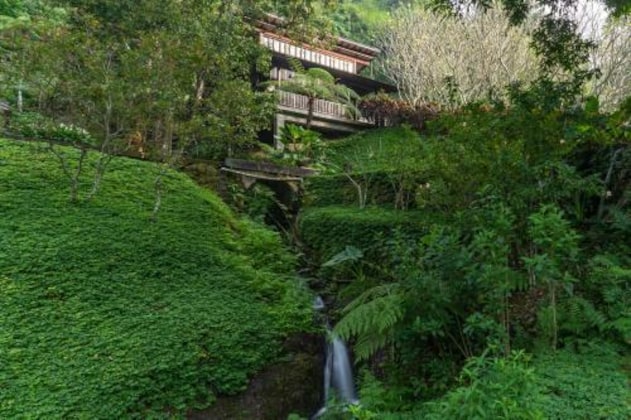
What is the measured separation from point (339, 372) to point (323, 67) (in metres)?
14.0

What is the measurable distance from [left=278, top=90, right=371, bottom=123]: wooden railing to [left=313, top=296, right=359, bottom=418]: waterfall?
9668 millimetres

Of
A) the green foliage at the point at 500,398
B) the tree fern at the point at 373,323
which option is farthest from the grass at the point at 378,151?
the green foliage at the point at 500,398

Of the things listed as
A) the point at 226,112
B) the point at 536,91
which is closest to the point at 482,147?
the point at 536,91

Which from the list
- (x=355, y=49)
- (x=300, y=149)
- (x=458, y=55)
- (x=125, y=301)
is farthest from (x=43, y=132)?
(x=458, y=55)

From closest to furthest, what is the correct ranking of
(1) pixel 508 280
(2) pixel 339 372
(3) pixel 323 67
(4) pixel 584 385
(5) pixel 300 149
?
(4) pixel 584 385, (1) pixel 508 280, (2) pixel 339 372, (5) pixel 300 149, (3) pixel 323 67

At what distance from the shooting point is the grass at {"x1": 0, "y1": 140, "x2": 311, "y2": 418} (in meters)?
3.81

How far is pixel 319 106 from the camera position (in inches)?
615

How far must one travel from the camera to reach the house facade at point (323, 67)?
14.3m

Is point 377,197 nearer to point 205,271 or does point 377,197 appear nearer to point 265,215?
point 265,215

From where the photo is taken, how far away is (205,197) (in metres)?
7.58

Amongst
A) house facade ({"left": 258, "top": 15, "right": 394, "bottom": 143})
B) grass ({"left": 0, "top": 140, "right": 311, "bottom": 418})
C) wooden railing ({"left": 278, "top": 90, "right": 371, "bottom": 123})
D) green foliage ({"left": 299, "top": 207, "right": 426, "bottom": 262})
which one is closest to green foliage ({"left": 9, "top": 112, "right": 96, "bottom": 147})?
grass ({"left": 0, "top": 140, "right": 311, "bottom": 418})

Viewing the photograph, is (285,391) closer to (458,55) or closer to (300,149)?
(300,149)

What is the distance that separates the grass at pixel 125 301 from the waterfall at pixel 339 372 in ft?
1.58

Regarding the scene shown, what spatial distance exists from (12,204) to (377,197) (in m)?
5.85
